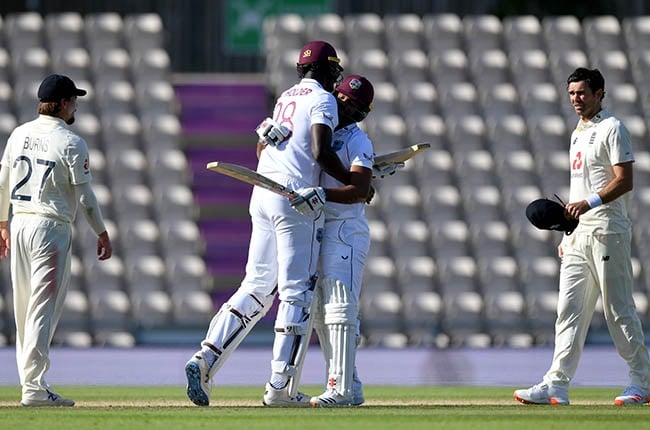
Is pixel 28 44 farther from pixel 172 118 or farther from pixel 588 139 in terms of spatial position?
pixel 588 139

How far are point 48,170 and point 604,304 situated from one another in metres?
3.26

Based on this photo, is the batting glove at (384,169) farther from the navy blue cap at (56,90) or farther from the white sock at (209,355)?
the navy blue cap at (56,90)

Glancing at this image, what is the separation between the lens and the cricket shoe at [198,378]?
6434 millimetres

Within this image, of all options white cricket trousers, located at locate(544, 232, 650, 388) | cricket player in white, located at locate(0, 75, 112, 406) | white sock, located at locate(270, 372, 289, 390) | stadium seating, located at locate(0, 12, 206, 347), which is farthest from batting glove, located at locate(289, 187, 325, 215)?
stadium seating, located at locate(0, 12, 206, 347)

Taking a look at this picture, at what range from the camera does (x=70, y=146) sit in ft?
22.5

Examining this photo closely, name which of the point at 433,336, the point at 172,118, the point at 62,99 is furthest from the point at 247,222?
the point at 62,99

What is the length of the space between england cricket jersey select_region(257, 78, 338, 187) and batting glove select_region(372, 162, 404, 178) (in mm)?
532

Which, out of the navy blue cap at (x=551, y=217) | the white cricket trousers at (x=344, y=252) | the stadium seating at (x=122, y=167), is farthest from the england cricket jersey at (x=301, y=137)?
the stadium seating at (x=122, y=167)

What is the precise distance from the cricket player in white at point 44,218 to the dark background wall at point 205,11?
1051 cm

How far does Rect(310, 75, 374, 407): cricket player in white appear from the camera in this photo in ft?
21.5

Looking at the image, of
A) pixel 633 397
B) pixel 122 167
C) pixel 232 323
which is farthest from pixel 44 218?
pixel 122 167

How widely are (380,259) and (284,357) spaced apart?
8393 mm

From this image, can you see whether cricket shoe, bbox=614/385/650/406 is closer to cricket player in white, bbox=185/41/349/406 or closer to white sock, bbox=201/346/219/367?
cricket player in white, bbox=185/41/349/406

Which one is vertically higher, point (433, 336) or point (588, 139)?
point (588, 139)
